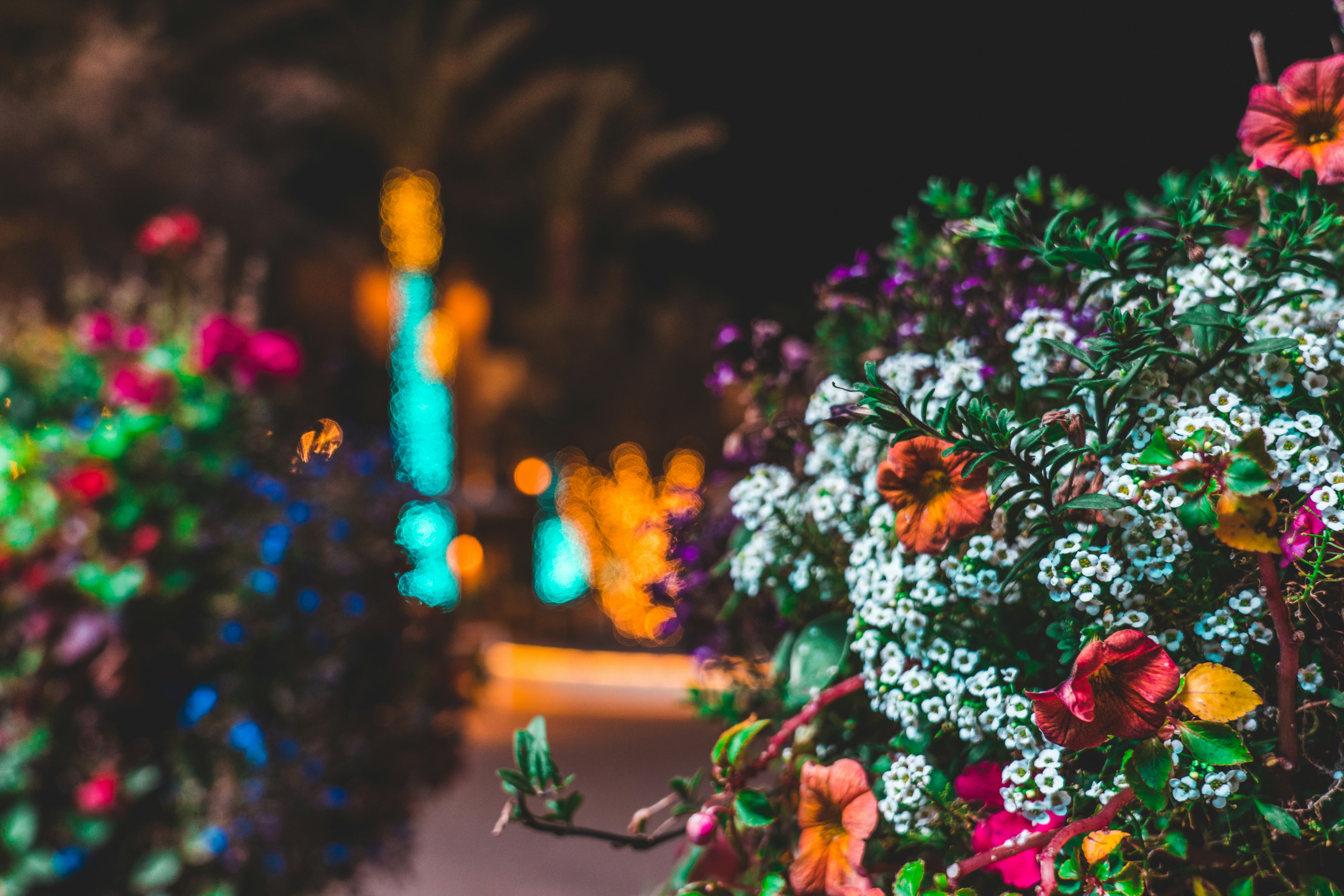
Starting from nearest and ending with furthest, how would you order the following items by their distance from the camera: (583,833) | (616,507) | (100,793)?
(583,833) → (100,793) → (616,507)

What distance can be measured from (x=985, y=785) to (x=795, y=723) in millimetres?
164

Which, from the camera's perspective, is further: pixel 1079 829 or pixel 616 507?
pixel 616 507

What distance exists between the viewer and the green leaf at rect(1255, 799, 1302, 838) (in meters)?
0.64

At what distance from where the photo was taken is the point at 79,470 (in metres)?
2.15

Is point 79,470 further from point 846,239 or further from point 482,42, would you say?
point 482,42

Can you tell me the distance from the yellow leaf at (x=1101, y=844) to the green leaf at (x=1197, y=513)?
0.23 metres

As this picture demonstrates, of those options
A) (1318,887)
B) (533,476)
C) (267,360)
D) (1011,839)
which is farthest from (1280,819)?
(533,476)

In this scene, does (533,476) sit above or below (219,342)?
below

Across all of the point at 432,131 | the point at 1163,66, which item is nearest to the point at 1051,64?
the point at 1163,66

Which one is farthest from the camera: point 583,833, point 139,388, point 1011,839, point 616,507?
point 616,507

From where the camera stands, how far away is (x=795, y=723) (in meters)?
0.83

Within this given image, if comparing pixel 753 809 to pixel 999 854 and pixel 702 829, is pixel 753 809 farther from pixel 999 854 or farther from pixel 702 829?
pixel 999 854

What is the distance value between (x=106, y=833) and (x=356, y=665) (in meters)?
0.66

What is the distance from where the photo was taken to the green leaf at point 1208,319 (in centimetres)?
68
